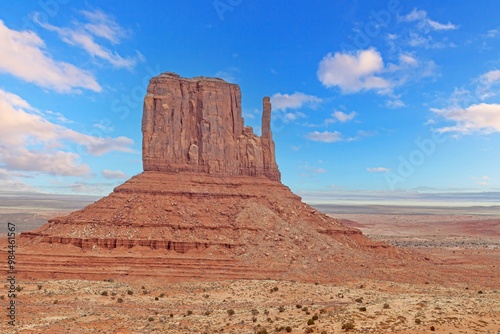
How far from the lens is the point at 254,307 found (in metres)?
38.2

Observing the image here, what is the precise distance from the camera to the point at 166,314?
117ft

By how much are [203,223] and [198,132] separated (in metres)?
20.7

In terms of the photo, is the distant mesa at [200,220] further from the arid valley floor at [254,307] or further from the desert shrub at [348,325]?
the desert shrub at [348,325]

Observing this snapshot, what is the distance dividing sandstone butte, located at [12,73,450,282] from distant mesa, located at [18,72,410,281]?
0.54 ft

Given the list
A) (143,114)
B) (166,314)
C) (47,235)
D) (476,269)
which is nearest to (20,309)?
(166,314)

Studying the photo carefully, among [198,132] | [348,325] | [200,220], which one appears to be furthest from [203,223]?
[348,325]

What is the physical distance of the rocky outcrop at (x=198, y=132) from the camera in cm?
7525

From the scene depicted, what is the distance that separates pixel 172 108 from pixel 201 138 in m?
7.53

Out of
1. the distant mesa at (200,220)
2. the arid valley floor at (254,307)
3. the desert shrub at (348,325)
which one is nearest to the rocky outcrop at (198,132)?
the distant mesa at (200,220)

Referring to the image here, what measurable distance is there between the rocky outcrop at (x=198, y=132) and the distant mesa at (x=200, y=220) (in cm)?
18

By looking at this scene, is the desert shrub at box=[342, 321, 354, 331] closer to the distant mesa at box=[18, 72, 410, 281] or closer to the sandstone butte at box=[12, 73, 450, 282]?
the sandstone butte at box=[12, 73, 450, 282]

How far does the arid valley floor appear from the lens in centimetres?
2353

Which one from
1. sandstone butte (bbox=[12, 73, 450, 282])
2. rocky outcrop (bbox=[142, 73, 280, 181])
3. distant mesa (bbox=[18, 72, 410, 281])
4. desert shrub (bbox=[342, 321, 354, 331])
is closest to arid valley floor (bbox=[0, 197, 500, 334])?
desert shrub (bbox=[342, 321, 354, 331])

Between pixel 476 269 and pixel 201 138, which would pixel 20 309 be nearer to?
pixel 201 138
